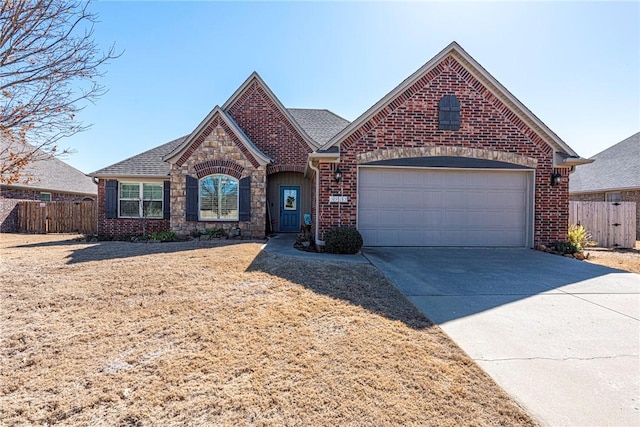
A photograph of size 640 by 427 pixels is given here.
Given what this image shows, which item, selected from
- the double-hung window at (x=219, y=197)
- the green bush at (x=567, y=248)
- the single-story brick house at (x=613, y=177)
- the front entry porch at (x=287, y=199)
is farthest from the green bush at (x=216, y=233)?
the single-story brick house at (x=613, y=177)

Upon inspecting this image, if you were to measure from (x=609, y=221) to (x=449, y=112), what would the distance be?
9.61m

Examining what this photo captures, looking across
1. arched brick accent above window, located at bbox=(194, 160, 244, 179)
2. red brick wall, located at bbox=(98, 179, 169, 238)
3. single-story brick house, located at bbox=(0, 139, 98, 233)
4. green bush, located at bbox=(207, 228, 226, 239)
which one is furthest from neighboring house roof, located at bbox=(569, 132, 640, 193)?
single-story brick house, located at bbox=(0, 139, 98, 233)

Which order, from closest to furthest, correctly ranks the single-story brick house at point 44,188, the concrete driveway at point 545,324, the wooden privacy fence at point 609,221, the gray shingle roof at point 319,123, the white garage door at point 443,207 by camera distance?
1. the concrete driveway at point 545,324
2. the white garage door at point 443,207
3. the wooden privacy fence at point 609,221
4. the gray shingle roof at point 319,123
5. the single-story brick house at point 44,188

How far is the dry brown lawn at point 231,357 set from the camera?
8.43ft

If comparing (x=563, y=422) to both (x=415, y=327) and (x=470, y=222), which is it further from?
(x=470, y=222)

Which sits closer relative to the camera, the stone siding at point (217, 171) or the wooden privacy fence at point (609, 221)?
the stone siding at point (217, 171)

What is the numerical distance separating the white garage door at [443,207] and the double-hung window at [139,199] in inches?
374

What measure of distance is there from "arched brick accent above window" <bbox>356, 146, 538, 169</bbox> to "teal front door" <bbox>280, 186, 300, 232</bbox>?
6.13 m

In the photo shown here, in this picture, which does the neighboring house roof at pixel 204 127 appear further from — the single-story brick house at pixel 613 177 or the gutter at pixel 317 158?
the single-story brick house at pixel 613 177

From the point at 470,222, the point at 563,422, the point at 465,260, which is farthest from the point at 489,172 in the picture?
the point at 563,422

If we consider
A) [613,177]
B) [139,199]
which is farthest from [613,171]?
[139,199]

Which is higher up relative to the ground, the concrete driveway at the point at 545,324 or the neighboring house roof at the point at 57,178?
the neighboring house roof at the point at 57,178

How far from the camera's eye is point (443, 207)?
999cm

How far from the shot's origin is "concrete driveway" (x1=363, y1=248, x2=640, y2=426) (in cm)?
277
